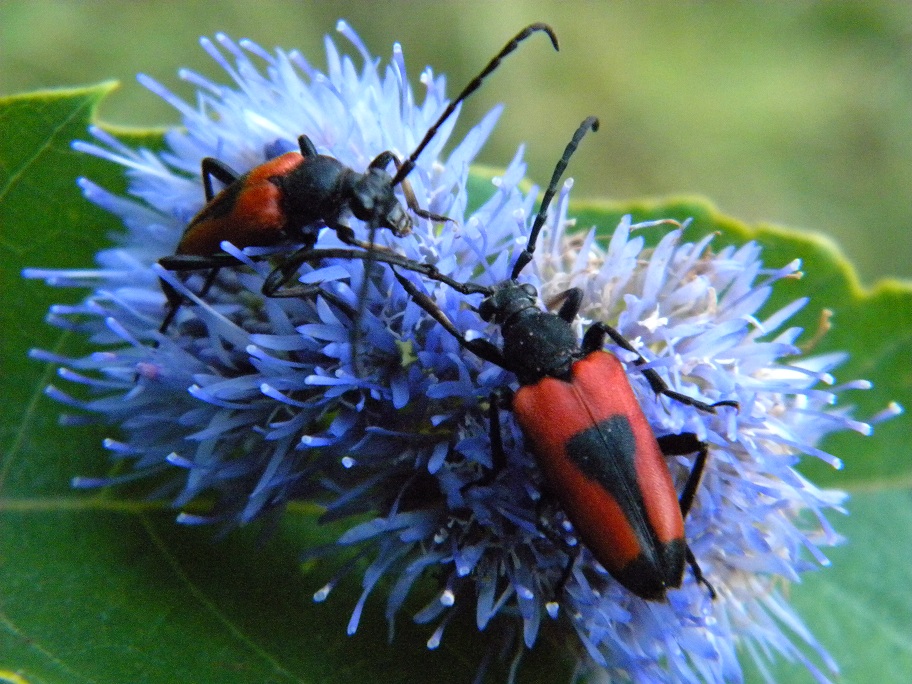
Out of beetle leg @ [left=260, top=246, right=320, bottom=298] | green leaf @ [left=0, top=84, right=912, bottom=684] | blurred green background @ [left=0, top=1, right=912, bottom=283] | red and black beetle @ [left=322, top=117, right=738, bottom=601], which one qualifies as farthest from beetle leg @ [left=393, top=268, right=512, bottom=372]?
blurred green background @ [left=0, top=1, right=912, bottom=283]

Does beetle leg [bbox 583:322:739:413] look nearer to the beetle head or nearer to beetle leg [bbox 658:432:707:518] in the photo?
beetle leg [bbox 658:432:707:518]

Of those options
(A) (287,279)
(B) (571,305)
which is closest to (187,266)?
(A) (287,279)

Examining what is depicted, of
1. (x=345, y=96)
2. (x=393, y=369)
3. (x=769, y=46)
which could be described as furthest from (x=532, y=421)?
(x=769, y=46)

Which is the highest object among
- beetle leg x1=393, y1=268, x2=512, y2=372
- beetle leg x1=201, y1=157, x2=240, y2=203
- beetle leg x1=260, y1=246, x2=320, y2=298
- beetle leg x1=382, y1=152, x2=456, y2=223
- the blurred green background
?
the blurred green background

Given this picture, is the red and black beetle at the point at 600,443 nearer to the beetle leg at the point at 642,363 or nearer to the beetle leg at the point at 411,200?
the beetle leg at the point at 642,363

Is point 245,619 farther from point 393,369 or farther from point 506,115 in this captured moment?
point 506,115

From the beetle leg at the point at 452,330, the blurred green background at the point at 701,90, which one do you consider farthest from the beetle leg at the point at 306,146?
the blurred green background at the point at 701,90

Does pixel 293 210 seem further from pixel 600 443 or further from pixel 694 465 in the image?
pixel 694 465
